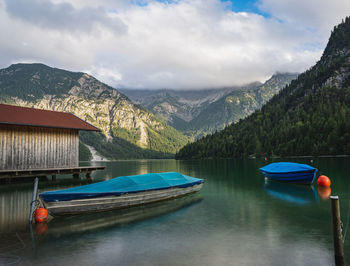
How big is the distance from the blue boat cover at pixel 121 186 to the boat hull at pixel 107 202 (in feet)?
0.92

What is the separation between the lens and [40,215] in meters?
15.6

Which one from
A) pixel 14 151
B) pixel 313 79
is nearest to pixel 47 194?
pixel 14 151

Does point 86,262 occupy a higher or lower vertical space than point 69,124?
lower

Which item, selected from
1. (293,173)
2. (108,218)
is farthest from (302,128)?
(108,218)

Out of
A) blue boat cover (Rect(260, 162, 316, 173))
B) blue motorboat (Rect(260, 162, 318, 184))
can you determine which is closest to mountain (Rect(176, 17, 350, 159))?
blue boat cover (Rect(260, 162, 316, 173))

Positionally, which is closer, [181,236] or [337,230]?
[337,230]

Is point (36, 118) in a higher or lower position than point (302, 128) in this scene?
lower

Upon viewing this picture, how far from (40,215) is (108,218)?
13.1 ft

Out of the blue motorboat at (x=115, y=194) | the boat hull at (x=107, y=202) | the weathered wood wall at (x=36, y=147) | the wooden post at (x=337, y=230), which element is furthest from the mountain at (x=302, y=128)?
the wooden post at (x=337, y=230)

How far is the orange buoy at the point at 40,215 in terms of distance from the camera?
50.8ft

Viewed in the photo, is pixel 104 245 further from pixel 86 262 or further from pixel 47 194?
pixel 47 194

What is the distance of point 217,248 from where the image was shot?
36.1 ft

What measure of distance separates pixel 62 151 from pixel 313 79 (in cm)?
20614

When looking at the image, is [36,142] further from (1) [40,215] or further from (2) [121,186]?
(1) [40,215]
